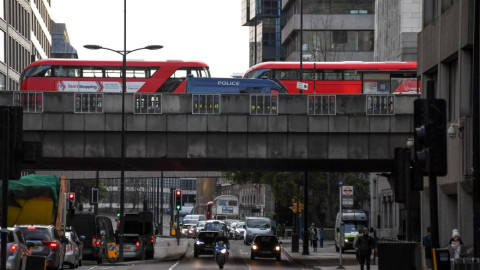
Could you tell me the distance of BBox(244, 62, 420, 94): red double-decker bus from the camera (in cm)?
5672

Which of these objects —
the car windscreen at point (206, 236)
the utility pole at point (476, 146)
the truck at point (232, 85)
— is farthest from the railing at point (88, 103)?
the utility pole at point (476, 146)

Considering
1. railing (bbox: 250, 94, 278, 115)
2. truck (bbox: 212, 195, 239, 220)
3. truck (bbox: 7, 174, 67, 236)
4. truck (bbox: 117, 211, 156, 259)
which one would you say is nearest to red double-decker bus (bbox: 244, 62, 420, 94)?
railing (bbox: 250, 94, 278, 115)

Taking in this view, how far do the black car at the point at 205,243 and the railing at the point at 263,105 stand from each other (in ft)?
36.9

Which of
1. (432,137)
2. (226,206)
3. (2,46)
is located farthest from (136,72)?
(226,206)

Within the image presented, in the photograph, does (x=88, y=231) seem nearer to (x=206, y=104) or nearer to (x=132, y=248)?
(x=132, y=248)

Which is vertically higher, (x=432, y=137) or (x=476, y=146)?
(x=432, y=137)

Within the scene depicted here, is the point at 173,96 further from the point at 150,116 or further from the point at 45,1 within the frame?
the point at 45,1

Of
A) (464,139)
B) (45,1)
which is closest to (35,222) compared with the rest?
(464,139)

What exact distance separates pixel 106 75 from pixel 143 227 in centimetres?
843

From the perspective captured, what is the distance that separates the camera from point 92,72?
57156 millimetres

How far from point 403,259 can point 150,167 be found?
34133 millimetres

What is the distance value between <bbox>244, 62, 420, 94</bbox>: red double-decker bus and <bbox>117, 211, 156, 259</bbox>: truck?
10.3m

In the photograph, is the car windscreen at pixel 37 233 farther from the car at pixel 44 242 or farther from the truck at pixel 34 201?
the truck at pixel 34 201

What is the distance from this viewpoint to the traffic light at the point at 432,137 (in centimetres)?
1559
